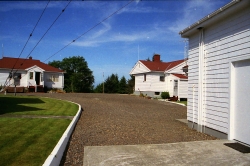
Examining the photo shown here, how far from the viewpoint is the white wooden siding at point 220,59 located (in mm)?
6414

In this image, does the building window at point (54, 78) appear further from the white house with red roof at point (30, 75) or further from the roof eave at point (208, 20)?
the roof eave at point (208, 20)

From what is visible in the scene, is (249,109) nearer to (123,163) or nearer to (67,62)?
(123,163)

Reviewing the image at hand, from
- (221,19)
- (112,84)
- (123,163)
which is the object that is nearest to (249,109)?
(221,19)

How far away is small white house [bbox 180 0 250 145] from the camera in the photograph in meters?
6.28

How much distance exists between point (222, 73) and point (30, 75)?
3096cm

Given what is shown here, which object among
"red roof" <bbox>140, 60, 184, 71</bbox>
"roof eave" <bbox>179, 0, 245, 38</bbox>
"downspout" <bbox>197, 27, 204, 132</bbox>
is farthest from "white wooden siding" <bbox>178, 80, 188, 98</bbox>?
"downspout" <bbox>197, 27, 204, 132</bbox>

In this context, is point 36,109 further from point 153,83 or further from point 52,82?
point 52,82

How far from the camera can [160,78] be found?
29.8 m

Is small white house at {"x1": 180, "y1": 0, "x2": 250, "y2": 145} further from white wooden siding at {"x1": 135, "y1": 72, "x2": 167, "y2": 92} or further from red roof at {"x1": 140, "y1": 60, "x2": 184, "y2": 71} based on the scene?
red roof at {"x1": 140, "y1": 60, "x2": 184, "y2": 71}

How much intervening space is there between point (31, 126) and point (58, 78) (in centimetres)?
2970

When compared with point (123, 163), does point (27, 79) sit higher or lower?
higher

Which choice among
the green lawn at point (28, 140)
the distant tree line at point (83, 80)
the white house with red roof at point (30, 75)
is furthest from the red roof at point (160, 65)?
the green lawn at point (28, 140)

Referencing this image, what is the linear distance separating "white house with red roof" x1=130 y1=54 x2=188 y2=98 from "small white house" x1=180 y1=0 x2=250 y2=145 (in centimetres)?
1636

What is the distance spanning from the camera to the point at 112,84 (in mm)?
43531
